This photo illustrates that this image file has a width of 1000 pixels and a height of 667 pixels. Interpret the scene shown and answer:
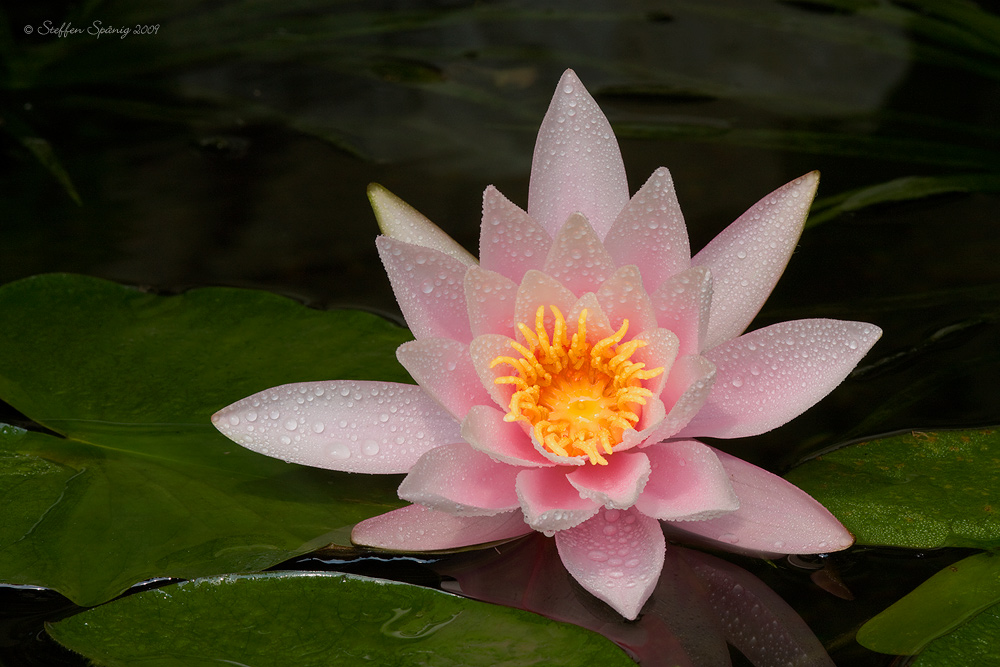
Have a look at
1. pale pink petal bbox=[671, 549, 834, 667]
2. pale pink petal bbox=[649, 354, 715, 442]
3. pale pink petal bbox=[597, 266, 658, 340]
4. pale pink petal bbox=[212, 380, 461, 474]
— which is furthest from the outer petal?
pale pink petal bbox=[671, 549, 834, 667]

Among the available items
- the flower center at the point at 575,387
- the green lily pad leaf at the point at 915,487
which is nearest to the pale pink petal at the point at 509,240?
the flower center at the point at 575,387

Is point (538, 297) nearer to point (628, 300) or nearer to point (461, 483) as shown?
point (628, 300)

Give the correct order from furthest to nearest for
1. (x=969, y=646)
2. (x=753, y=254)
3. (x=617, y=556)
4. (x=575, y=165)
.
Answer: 1. (x=575, y=165)
2. (x=753, y=254)
3. (x=617, y=556)
4. (x=969, y=646)

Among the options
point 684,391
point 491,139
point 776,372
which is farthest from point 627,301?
point 491,139

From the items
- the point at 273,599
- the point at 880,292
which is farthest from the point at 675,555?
the point at 880,292

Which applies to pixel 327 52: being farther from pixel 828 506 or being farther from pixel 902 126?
pixel 828 506

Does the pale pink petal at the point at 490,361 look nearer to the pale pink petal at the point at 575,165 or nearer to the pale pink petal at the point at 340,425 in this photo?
the pale pink petal at the point at 340,425
